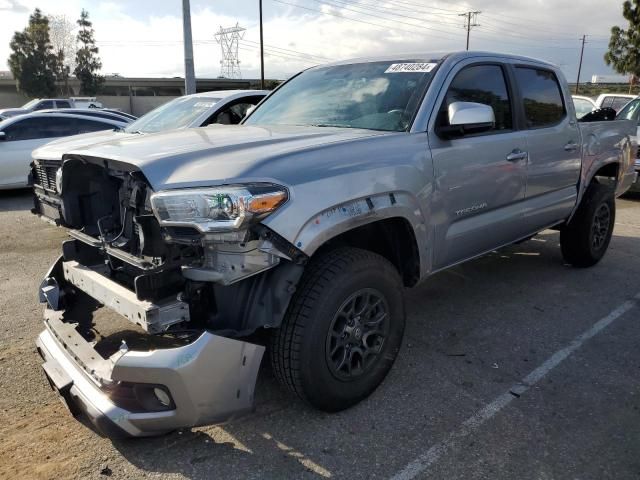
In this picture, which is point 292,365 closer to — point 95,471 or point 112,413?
point 112,413

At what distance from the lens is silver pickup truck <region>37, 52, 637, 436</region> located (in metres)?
2.39

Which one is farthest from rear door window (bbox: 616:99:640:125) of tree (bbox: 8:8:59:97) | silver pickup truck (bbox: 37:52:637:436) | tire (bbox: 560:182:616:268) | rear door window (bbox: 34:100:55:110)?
tree (bbox: 8:8:59:97)

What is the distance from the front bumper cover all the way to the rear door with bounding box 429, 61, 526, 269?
157 centimetres

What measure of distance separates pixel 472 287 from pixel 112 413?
3558 millimetres

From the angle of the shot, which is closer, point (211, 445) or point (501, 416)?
point (211, 445)

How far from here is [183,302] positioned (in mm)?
2482

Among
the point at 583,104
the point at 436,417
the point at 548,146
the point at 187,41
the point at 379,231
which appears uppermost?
the point at 187,41

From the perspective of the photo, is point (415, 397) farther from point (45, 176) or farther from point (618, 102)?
point (618, 102)

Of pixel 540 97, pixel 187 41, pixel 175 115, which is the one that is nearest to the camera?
pixel 540 97

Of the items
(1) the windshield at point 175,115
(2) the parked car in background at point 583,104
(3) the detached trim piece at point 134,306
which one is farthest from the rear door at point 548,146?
(2) the parked car in background at point 583,104

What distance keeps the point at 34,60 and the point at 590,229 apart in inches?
2092

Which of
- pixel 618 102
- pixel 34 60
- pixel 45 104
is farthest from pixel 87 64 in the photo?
pixel 618 102

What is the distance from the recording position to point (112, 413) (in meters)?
2.40

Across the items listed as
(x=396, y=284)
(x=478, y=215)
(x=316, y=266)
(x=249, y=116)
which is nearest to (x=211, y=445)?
(x=316, y=266)
